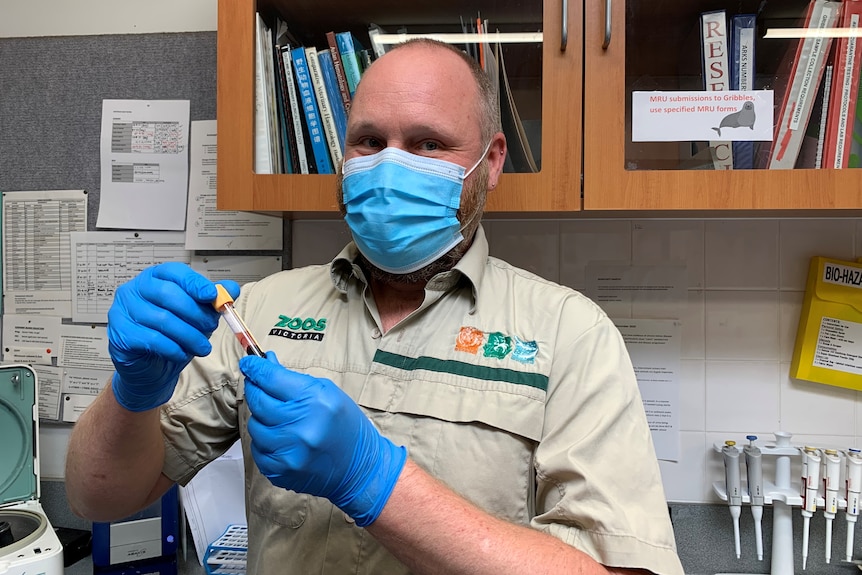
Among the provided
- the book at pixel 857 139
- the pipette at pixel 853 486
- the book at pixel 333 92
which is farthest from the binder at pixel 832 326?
the book at pixel 333 92

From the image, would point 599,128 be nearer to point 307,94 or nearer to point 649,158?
point 649,158

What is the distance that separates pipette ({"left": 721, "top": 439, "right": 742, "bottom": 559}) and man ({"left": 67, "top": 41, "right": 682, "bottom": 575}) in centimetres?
56

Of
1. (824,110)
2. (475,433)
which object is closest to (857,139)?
(824,110)

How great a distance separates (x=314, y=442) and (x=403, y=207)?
35cm

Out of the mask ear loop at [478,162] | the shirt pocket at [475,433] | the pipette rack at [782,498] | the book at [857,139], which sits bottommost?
the pipette rack at [782,498]

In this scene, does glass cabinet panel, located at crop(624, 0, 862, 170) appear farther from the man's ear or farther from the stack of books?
the stack of books

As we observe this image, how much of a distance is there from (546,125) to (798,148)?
15.9 inches

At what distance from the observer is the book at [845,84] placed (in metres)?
0.92

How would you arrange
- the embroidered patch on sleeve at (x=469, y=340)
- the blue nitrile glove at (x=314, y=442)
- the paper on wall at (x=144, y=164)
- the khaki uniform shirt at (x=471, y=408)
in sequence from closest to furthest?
1. the blue nitrile glove at (x=314, y=442)
2. the khaki uniform shirt at (x=471, y=408)
3. the embroidered patch on sleeve at (x=469, y=340)
4. the paper on wall at (x=144, y=164)

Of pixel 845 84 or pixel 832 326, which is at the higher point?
pixel 845 84

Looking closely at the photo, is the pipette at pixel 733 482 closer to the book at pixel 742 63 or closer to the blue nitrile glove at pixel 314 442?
the book at pixel 742 63

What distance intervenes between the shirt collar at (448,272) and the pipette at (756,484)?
717mm

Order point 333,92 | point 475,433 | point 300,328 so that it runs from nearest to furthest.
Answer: point 475,433 → point 300,328 → point 333,92

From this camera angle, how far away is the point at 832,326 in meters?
1.16
